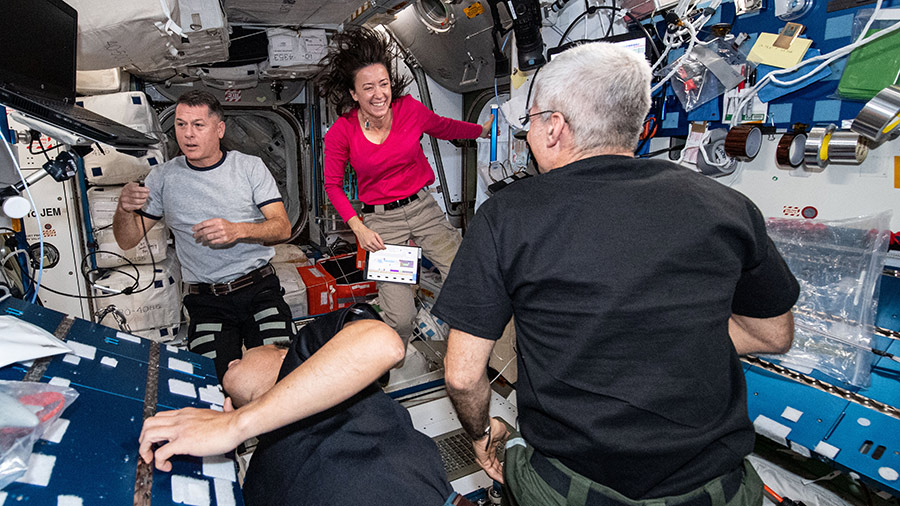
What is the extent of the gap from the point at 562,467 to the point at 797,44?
187 cm

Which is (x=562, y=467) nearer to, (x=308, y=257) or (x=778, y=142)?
(x=778, y=142)

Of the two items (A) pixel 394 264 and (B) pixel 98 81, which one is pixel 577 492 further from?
(B) pixel 98 81

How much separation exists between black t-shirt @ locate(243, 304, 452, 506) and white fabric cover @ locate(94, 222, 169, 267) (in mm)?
3017

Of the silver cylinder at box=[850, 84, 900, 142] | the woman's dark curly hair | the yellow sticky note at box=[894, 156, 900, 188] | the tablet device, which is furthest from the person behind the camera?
the tablet device

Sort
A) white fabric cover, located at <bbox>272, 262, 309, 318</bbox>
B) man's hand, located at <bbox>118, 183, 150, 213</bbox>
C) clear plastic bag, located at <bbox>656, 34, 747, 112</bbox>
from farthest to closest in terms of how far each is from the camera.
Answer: white fabric cover, located at <bbox>272, 262, 309, 318</bbox> → man's hand, located at <bbox>118, 183, 150, 213</bbox> → clear plastic bag, located at <bbox>656, 34, 747, 112</bbox>

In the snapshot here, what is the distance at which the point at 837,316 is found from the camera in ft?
5.97

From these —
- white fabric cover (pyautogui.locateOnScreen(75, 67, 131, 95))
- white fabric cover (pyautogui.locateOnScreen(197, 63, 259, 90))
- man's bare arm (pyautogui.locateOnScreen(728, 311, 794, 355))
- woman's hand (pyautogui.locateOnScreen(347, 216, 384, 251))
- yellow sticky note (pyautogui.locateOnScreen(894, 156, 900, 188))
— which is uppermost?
white fabric cover (pyautogui.locateOnScreen(197, 63, 259, 90))

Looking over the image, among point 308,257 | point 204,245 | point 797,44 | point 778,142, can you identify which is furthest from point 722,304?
point 308,257

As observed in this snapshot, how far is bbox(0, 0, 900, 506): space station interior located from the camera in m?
1.14

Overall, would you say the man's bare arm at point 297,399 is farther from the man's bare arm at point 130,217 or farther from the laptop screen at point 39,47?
the man's bare arm at point 130,217

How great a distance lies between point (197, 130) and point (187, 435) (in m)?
2.03

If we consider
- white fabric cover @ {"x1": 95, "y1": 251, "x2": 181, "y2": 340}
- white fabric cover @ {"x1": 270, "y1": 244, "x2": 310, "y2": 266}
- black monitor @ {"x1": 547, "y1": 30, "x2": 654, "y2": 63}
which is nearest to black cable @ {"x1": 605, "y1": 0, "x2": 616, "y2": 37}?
black monitor @ {"x1": 547, "y1": 30, "x2": 654, "y2": 63}

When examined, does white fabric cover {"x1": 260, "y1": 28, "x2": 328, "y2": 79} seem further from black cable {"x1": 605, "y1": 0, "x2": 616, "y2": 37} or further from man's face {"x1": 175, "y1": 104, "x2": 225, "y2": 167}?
black cable {"x1": 605, "y1": 0, "x2": 616, "y2": 37}

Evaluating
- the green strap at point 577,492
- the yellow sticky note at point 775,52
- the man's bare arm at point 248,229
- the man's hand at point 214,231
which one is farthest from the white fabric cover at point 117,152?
the yellow sticky note at point 775,52
